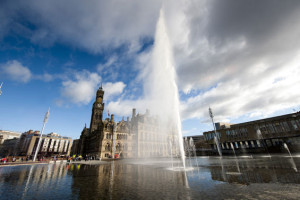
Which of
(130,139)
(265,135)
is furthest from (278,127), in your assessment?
(130,139)

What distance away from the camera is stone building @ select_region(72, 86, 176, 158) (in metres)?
51.6

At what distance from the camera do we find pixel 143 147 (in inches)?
2226

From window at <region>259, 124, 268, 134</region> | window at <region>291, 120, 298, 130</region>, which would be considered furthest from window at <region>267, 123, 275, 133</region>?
window at <region>291, 120, 298, 130</region>

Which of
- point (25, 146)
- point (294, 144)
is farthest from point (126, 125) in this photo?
point (25, 146)

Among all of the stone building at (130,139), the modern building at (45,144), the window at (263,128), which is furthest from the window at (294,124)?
the modern building at (45,144)

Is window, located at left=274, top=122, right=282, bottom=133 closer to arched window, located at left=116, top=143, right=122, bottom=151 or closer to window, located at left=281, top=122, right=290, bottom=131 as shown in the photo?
window, located at left=281, top=122, right=290, bottom=131

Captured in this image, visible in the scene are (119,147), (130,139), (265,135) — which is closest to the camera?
(265,135)

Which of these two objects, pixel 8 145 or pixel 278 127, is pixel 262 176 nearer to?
pixel 278 127

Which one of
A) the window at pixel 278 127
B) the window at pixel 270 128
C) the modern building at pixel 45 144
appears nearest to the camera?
the window at pixel 278 127

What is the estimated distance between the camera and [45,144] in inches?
4085

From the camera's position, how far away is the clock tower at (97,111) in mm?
71938

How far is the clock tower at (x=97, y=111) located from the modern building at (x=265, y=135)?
6452cm

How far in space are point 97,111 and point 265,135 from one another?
7953 cm

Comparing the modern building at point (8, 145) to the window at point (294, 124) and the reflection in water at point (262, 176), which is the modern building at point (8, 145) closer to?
the reflection in water at point (262, 176)
